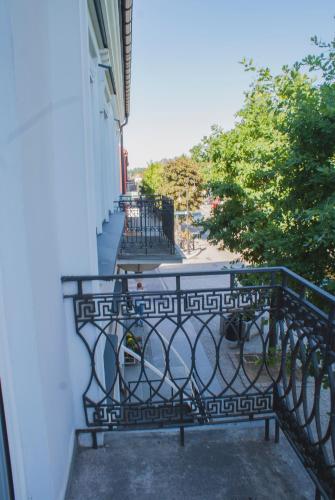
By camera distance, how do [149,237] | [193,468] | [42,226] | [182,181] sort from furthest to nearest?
[182,181] < [149,237] < [193,468] < [42,226]

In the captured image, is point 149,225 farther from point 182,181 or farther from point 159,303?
point 182,181

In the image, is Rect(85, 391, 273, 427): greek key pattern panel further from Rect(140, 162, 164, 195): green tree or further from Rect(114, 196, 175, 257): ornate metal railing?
Rect(140, 162, 164, 195): green tree

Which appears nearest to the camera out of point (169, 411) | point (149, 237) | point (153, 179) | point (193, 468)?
point (193, 468)

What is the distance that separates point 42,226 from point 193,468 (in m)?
1.72

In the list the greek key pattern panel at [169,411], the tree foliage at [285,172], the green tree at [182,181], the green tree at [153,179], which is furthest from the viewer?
the green tree at [153,179]

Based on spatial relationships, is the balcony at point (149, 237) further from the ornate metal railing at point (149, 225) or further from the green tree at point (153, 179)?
the green tree at point (153, 179)

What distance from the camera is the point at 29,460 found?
1.47 metres

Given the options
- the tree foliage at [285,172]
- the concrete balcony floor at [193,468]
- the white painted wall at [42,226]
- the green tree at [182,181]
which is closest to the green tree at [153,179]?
the green tree at [182,181]

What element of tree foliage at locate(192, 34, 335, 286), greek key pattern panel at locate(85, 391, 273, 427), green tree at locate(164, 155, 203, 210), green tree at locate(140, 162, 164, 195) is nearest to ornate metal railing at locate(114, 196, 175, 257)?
tree foliage at locate(192, 34, 335, 286)

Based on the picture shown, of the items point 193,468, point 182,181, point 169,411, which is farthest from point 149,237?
point 182,181

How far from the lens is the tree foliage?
321 centimetres

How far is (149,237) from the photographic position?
7.93 m

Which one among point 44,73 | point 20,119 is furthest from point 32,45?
point 20,119

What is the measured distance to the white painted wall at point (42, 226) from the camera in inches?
48.1
